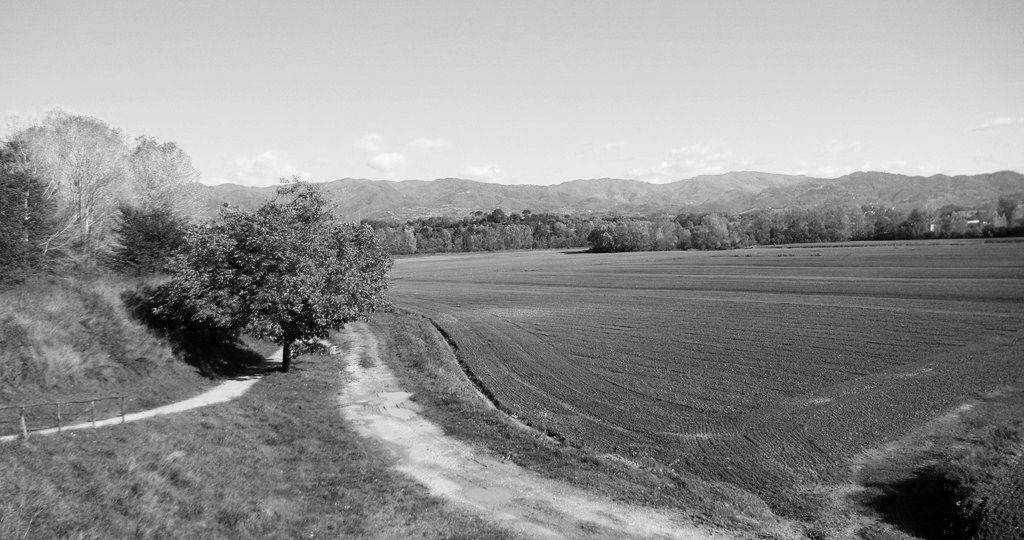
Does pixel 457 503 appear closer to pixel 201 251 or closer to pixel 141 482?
pixel 141 482

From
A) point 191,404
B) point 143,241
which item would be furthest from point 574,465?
point 143,241

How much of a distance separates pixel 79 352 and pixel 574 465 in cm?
2392

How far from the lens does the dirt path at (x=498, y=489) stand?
17.5 m

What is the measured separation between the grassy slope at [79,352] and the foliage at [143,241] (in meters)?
8.16

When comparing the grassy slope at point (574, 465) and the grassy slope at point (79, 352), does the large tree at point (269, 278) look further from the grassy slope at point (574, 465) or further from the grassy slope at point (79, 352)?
the grassy slope at point (574, 465)

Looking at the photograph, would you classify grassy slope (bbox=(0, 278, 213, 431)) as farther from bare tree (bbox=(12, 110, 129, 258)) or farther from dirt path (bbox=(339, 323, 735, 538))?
bare tree (bbox=(12, 110, 129, 258))

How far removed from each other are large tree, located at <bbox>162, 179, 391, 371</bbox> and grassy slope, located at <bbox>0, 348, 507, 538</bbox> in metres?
7.99

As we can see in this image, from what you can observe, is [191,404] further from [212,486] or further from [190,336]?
[212,486]

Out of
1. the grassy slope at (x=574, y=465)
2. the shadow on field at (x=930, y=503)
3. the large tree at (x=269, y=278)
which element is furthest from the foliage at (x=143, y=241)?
the shadow on field at (x=930, y=503)

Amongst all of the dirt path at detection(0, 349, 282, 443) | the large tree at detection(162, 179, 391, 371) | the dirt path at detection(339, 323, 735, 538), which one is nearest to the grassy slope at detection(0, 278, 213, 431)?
the dirt path at detection(0, 349, 282, 443)

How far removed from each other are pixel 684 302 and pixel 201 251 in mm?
50560

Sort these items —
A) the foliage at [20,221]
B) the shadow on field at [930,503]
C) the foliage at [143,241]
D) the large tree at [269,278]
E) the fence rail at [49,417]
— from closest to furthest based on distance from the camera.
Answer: the shadow on field at [930,503], the fence rail at [49,417], the large tree at [269,278], the foliage at [20,221], the foliage at [143,241]

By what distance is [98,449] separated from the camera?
60.4 ft

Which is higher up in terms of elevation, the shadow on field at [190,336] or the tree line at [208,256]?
the tree line at [208,256]
